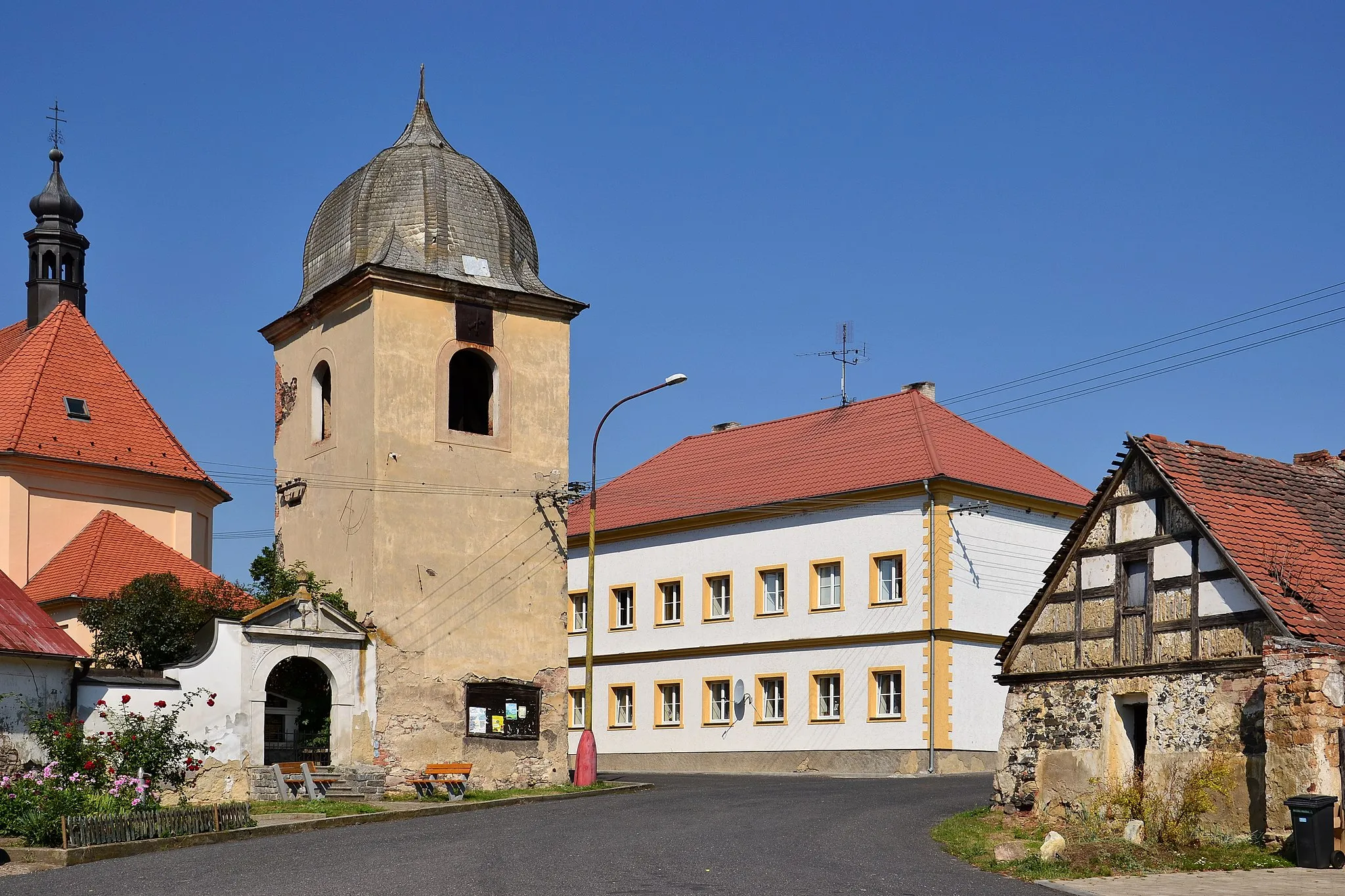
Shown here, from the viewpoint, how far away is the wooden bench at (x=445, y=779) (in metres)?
27.7

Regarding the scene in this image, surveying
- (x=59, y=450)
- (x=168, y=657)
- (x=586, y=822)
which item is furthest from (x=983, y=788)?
(x=59, y=450)

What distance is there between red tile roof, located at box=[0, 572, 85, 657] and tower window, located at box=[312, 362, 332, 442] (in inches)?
302

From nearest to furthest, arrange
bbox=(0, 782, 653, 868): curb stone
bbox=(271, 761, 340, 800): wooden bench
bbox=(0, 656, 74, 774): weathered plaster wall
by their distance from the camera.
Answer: bbox=(0, 782, 653, 868): curb stone → bbox=(0, 656, 74, 774): weathered plaster wall → bbox=(271, 761, 340, 800): wooden bench

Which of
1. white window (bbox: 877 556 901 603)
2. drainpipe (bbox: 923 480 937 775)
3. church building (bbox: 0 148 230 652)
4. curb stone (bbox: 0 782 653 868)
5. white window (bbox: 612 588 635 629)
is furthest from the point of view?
white window (bbox: 612 588 635 629)

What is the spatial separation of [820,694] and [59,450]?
761 inches

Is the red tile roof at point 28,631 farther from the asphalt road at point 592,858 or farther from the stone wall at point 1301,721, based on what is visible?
the stone wall at point 1301,721

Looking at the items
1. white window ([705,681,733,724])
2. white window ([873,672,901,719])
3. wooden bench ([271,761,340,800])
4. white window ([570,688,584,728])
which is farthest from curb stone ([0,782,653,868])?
white window ([570,688,584,728])

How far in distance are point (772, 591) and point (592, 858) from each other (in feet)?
83.0

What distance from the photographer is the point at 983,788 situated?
99.8 feet

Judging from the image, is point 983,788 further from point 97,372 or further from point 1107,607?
point 97,372

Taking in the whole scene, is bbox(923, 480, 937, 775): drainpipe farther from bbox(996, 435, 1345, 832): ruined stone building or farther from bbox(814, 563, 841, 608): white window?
bbox(996, 435, 1345, 832): ruined stone building

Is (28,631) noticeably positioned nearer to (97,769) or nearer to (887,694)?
(97,769)

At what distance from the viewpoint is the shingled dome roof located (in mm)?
31016

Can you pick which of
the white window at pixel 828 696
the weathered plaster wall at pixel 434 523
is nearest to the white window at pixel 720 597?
the white window at pixel 828 696
